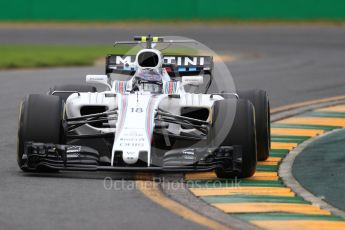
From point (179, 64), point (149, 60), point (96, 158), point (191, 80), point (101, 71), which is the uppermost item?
point (149, 60)

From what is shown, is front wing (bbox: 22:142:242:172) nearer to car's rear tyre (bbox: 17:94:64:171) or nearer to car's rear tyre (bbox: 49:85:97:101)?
car's rear tyre (bbox: 17:94:64:171)

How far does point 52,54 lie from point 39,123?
1992 centimetres

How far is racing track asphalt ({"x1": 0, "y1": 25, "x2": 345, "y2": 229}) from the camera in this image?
854 centimetres

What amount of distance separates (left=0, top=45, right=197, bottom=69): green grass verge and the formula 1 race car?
42.6 ft

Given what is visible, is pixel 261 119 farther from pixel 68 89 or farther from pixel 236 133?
pixel 68 89

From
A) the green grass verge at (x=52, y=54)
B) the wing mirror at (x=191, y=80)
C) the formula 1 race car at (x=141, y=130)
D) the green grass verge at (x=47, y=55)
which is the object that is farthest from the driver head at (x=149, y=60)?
the green grass verge at (x=47, y=55)

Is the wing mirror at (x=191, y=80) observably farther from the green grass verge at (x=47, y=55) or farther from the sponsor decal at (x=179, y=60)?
the green grass verge at (x=47, y=55)

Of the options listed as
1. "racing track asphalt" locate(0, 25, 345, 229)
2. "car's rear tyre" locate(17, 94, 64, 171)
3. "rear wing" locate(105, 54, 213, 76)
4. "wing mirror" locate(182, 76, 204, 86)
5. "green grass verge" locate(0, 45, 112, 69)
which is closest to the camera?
"racing track asphalt" locate(0, 25, 345, 229)

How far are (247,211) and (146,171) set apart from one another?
1591 mm

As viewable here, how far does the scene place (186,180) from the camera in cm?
1058

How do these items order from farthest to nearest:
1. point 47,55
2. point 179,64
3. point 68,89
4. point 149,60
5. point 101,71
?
1. point 47,55
2. point 101,71
3. point 179,64
4. point 68,89
5. point 149,60

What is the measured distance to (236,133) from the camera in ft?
34.7

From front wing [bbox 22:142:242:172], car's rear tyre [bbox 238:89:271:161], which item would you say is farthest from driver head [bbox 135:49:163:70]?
front wing [bbox 22:142:242:172]

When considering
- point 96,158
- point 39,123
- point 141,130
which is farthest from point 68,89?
point 141,130
